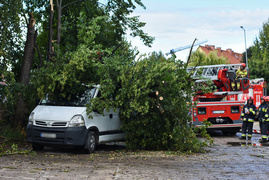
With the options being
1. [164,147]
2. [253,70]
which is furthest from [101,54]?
[253,70]

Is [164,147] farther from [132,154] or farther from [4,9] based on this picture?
[4,9]

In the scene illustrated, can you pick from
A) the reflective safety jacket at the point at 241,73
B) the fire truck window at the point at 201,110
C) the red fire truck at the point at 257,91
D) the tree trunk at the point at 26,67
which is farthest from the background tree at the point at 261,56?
the tree trunk at the point at 26,67

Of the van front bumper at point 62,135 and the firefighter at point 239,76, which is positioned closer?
the van front bumper at point 62,135

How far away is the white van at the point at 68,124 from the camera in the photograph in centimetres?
978

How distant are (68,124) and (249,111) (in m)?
7.83

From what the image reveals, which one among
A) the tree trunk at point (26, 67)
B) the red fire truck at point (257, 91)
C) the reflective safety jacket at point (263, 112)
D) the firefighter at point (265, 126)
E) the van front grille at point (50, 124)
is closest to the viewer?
the van front grille at point (50, 124)

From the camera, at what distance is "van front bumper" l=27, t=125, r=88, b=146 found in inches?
383

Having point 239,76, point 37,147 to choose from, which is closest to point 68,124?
point 37,147

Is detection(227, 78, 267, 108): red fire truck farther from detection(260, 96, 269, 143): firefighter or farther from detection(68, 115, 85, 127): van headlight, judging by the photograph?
detection(68, 115, 85, 127): van headlight

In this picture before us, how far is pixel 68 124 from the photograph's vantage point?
32.1ft

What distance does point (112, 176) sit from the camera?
687 cm

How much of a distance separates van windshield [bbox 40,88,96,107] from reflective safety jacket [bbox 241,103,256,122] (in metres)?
6.90

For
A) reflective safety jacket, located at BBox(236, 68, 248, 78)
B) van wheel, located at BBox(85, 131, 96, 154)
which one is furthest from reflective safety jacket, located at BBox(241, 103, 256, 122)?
van wheel, located at BBox(85, 131, 96, 154)

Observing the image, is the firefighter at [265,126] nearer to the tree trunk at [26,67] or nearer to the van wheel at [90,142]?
the van wheel at [90,142]
